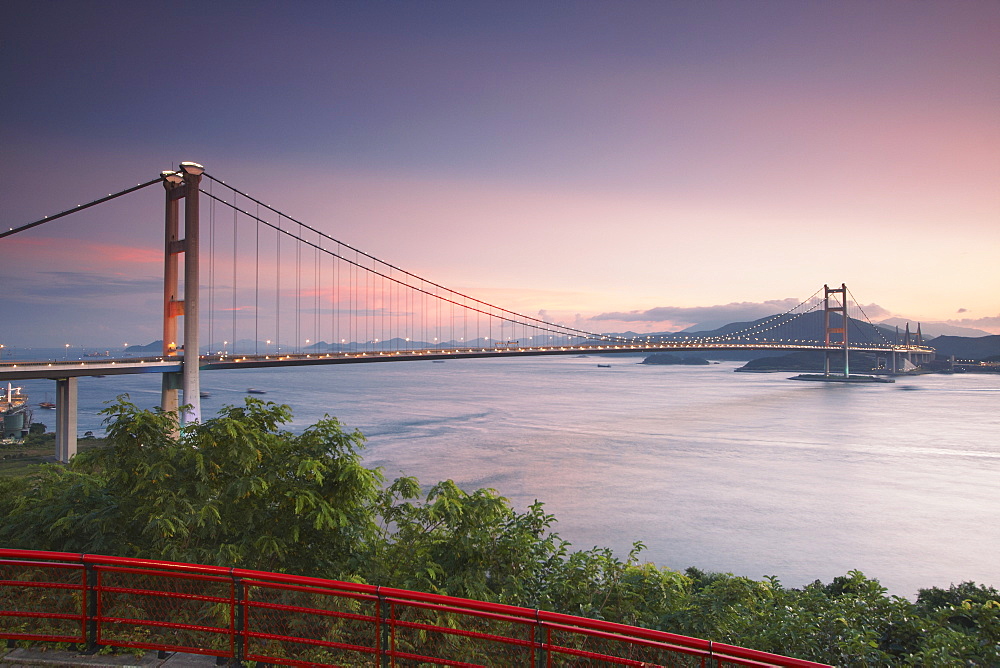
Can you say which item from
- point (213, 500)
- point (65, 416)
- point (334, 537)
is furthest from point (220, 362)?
point (334, 537)

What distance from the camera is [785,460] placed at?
34719 mm

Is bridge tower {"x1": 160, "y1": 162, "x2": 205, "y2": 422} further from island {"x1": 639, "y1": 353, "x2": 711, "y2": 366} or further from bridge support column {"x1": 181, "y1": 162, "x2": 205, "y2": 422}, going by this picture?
island {"x1": 639, "y1": 353, "x2": 711, "y2": 366}

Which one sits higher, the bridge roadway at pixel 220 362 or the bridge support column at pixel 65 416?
the bridge roadway at pixel 220 362

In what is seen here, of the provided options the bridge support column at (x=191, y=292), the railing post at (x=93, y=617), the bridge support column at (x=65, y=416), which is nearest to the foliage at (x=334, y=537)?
the railing post at (x=93, y=617)

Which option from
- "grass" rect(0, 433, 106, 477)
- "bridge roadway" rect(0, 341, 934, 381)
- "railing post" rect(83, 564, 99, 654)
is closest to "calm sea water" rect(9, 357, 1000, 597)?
"bridge roadway" rect(0, 341, 934, 381)

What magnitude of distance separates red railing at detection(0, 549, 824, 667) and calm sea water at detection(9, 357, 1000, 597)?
1310 cm

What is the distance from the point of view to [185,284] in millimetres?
27469

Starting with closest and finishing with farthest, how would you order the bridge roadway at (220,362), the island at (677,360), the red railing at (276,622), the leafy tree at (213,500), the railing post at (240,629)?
the red railing at (276,622), the railing post at (240,629), the leafy tree at (213,500), the bridge roadway at (220,362), the island at (677,360)

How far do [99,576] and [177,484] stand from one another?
265 centimetres

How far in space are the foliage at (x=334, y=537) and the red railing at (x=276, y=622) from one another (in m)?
0.64

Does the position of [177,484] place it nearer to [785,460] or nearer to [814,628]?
[814,628]

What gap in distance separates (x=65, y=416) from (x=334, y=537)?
23.5 metres

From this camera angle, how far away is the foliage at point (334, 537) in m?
6.32

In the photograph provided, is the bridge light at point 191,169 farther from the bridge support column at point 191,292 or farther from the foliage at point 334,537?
the foliage at point 334,537
